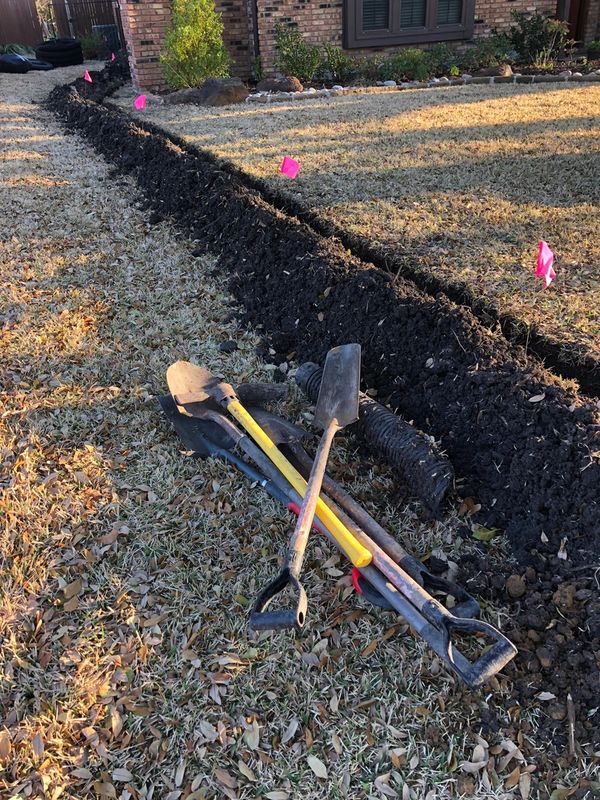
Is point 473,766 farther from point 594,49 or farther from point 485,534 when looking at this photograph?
point 594,49

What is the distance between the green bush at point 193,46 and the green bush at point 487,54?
4.59 m

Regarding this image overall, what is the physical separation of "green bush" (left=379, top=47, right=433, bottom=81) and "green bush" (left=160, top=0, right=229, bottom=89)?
2905 mm

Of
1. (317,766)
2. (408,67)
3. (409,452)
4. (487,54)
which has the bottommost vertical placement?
(317,766)

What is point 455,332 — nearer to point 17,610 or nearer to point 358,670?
point 358,670

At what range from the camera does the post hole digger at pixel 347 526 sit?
168cm

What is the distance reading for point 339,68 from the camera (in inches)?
436

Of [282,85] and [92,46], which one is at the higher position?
[92,46]

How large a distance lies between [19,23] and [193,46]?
588 inches

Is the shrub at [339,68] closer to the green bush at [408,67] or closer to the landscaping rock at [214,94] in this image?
the green bush at [408,67]

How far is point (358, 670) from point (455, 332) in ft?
5.16

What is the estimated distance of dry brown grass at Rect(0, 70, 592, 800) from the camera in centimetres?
170

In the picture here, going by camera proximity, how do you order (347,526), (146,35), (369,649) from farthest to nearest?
(146,35)
(347,526)
(369,649)

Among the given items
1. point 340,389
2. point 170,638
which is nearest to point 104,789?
point 170,638

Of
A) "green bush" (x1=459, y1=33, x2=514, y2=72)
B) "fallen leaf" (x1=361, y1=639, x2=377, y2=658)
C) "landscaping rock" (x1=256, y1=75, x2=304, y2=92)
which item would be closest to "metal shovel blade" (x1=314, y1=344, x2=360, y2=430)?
"fallen leaf" (x1=361, y1=639, x2=377, y2=658)
